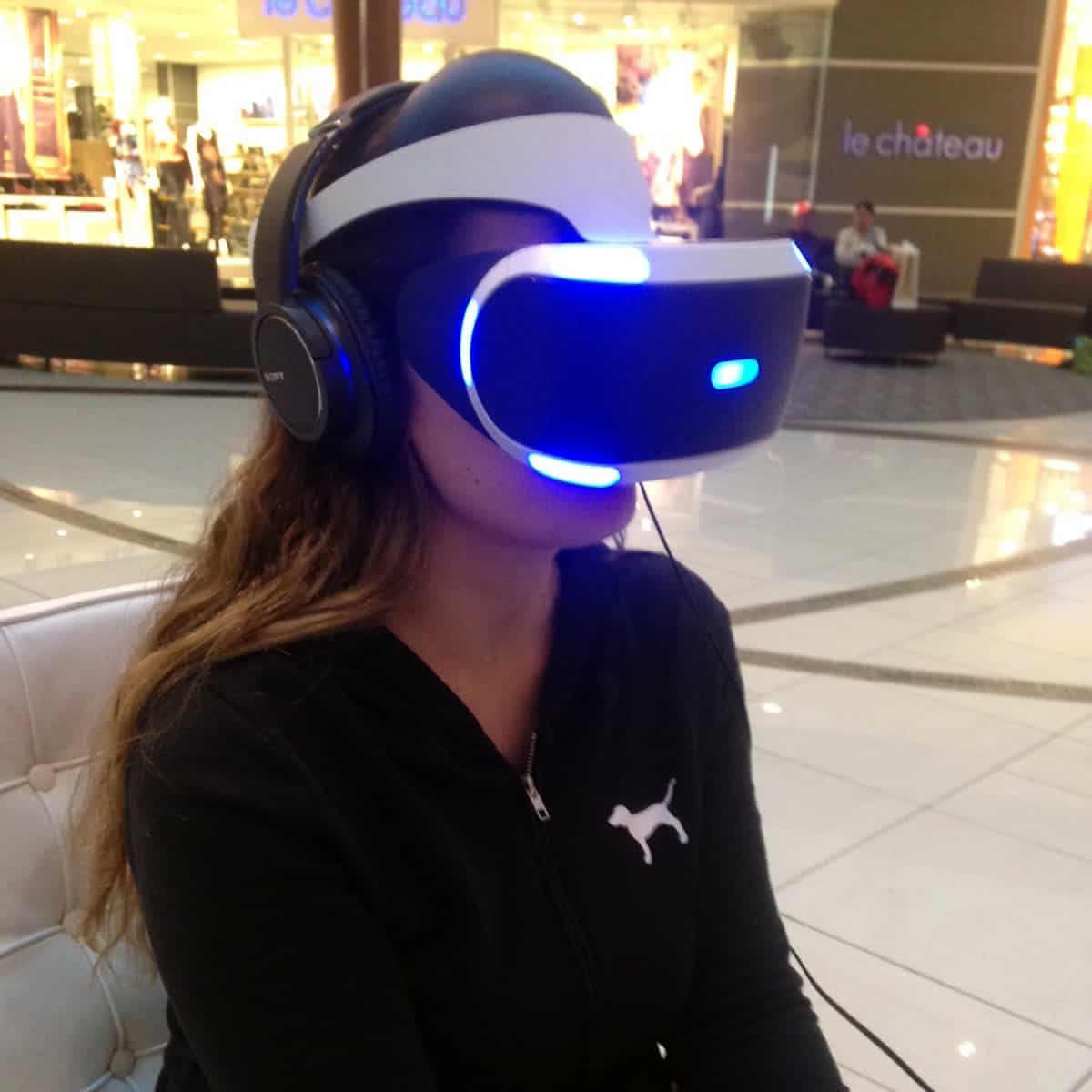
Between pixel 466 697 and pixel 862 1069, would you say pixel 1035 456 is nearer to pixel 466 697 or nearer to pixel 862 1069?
pixel 862 1069

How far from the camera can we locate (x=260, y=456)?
2.75 feet

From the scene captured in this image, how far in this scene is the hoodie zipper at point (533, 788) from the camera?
797mm

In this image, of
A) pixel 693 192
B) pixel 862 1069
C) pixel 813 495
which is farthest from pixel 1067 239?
pixel 862 1069

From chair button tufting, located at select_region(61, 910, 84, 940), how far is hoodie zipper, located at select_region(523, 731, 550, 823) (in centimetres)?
37

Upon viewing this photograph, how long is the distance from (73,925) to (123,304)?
7.34 m

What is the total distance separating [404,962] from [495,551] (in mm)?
270

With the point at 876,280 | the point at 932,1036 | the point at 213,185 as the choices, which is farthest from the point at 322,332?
the point at 213,185

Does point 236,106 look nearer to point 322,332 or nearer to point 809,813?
point 809,813

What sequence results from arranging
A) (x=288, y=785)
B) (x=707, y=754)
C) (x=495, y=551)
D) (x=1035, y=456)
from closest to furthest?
1. (x=288, y=785)
2. (x=495, y=551)
3. (x=707, y=754)
4. (x=1035, y=456)

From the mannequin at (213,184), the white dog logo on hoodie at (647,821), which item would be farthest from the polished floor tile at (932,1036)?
the mannequin at (213,184)

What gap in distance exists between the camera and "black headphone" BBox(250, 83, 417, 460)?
0.74 metres

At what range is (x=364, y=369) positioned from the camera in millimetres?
737

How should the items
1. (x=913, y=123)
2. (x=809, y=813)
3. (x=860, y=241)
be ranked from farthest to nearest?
(x=913, y=123) → (x=860, y=241) → (x=809, y=813)

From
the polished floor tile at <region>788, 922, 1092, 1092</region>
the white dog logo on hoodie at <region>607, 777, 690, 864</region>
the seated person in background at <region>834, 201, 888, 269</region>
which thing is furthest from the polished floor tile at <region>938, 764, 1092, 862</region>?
the seated person in background at <region>834, 201, 888, 269</region>
